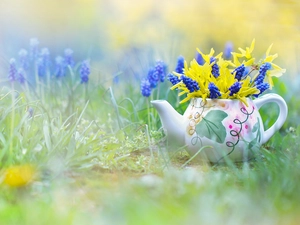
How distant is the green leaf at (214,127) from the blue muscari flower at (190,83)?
0.09m

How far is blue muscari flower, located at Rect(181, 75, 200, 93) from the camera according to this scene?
1.35 m

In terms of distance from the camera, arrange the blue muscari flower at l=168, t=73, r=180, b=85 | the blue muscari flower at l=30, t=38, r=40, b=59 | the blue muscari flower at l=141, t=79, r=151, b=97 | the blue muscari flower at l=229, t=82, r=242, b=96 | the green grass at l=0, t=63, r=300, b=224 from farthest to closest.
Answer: the blue muscari flower at l=30, t=38, r=40, b=59 → the blue muscari flower at l=141, t=79, r=151, b=97 → the blue muscari flower at l=168, t=73, r=180, b=85 → the blue muscari flower at l=229, t=82, r=242, b=96 → the green grass at l=0, t=63, r=300, b=224

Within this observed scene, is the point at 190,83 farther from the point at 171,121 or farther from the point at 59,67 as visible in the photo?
the point at 59,67

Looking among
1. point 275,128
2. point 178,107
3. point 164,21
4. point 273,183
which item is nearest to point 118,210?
point 273,183

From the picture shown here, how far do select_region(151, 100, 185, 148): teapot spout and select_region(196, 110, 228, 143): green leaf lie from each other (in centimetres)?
Answer: 6

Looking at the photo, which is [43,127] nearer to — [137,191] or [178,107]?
[137,191]

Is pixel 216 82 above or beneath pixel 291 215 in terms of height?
above

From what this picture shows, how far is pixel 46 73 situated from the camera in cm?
208

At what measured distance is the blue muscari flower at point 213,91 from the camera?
1333mm

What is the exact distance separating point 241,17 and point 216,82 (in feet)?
5.32

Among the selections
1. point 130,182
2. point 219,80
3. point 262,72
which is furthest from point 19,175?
point 262,72

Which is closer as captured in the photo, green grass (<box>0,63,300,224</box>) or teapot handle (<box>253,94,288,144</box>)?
green grass (<box>0,63,300,224</box>)

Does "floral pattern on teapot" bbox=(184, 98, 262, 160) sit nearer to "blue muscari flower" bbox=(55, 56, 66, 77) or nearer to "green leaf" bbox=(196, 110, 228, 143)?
"green leaf" bbox=(196, 110, 228, 143)

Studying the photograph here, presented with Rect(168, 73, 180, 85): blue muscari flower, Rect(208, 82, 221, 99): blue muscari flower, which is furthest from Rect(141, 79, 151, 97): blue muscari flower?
Rect(208, 82, 221, 99): blue muscari flower
